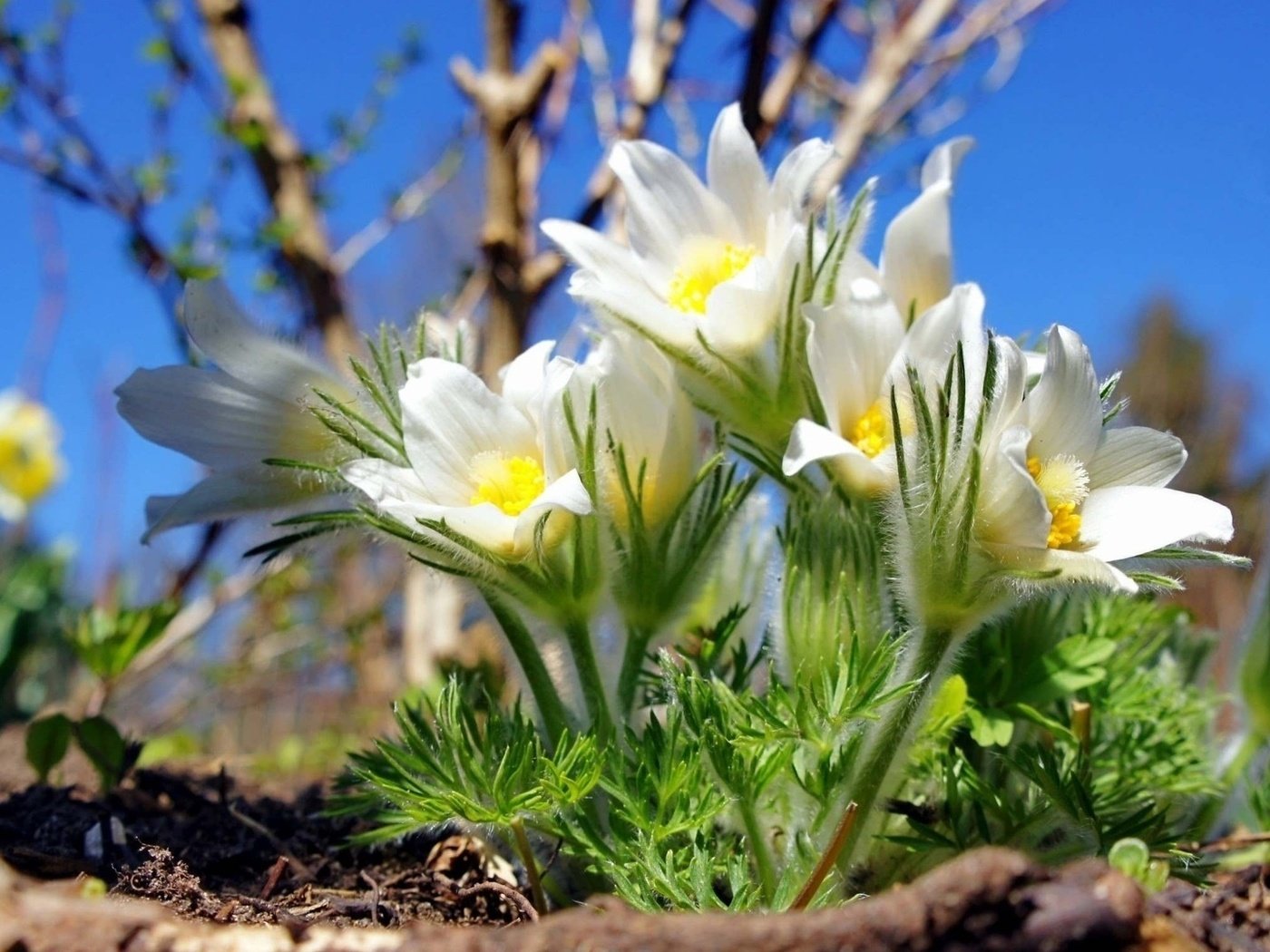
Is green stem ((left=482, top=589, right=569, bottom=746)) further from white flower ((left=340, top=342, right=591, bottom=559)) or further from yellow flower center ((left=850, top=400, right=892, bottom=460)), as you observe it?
yellow flower center ((left=850, top=400, right=892, bottom=460))

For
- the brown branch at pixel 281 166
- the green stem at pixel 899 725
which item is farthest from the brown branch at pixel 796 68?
the green stem at pixel 899 725

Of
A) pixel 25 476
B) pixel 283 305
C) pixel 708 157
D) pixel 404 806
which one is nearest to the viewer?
pixel 404 806

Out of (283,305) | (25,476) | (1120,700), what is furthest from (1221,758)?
(25,476)

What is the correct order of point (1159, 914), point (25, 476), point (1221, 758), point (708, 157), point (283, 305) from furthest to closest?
point (25, 476) < point (283, 305) < point (1221, 758) < point (708, 157) < point (1159, 914)

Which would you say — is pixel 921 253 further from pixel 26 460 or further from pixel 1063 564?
pixel 26 460

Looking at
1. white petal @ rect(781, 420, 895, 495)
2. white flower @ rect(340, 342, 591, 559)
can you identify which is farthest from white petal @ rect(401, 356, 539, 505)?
white petal @ rect(781, 420, 895, 495)

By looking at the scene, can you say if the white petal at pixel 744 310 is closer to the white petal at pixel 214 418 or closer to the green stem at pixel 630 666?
the green stem at pixel 630 666

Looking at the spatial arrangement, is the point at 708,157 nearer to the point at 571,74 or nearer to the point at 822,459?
the point at 822,459
